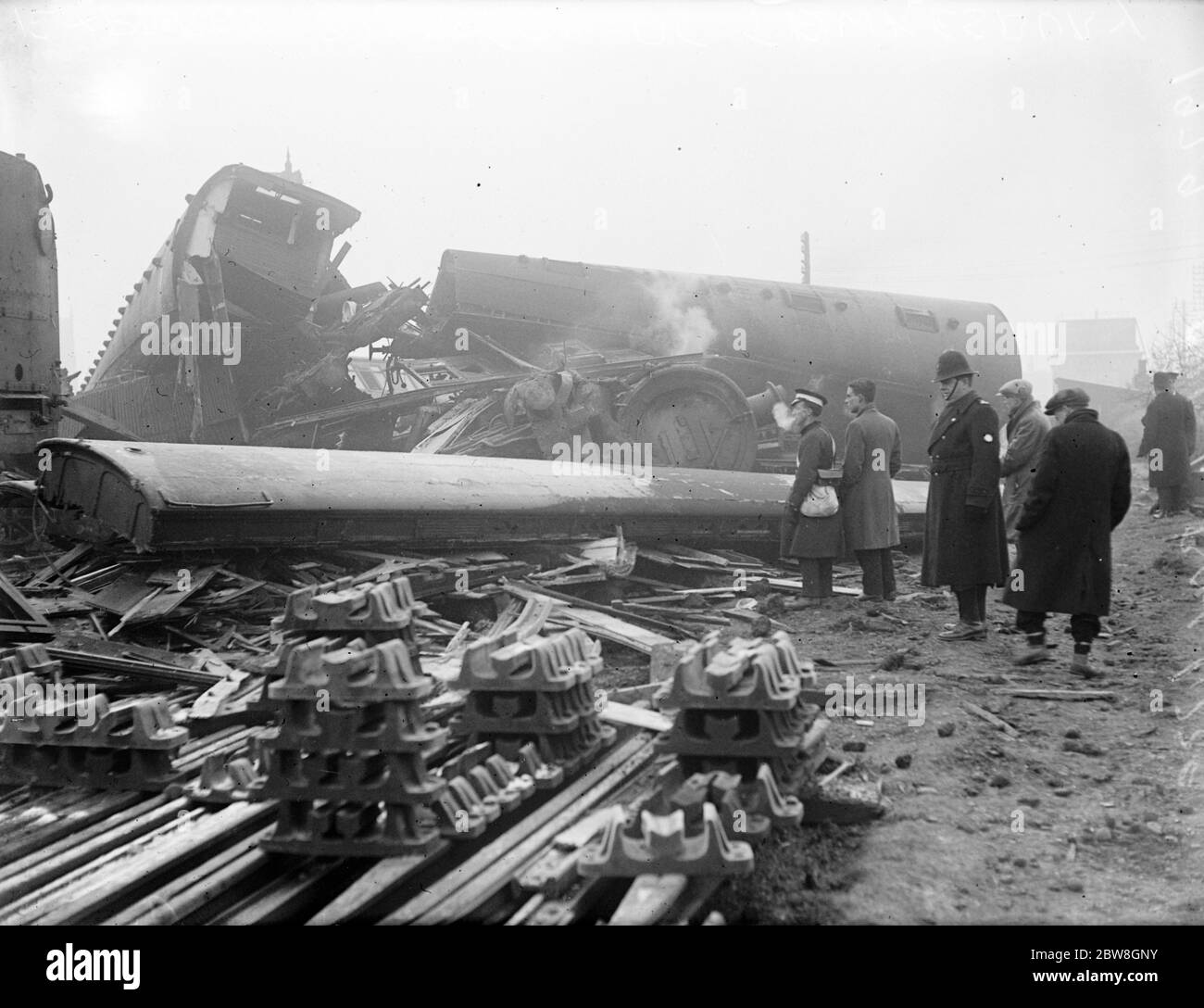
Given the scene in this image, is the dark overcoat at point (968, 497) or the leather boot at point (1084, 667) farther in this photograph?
the dark overcoat at point (968, 497)

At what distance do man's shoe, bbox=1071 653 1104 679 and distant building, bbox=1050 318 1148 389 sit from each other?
4001cm

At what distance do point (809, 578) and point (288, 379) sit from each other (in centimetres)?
717

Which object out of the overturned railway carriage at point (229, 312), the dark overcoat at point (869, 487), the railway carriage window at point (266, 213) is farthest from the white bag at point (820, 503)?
the railway carriage window at point (266, 213)

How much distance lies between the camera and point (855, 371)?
42.8ft

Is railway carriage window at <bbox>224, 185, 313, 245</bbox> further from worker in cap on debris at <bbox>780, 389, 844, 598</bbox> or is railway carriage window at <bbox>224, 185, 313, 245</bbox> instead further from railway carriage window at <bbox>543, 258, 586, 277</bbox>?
worker in cap on debris at <bbox>780, 389, 844, 598</bbox>

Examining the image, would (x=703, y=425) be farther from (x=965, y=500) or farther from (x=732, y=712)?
(x=732, y=712)

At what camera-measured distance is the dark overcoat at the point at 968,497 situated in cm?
545

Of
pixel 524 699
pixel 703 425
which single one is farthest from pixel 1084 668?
pixel 703 425

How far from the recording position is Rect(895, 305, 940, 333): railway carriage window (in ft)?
44.4

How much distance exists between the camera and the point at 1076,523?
189 inches

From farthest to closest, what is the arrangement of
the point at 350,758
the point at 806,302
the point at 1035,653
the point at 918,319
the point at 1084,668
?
the point at 918,319 < the point at 806,302 < the point at 1035,653 < the point at 1084,668 < the point at 350,758

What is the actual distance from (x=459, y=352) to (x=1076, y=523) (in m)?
8.42

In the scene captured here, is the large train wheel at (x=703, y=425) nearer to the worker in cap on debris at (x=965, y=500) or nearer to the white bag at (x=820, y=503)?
the white bag at (x=820, y=503)

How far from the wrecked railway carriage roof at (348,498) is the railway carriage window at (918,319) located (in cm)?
685
